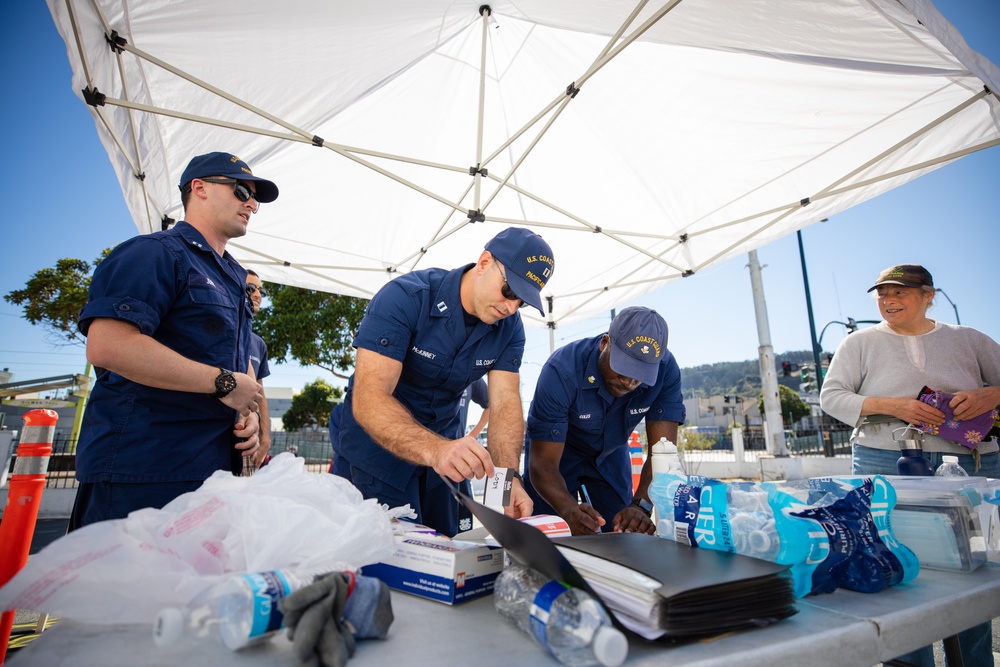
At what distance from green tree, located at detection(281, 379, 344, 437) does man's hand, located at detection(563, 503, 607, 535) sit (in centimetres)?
2087

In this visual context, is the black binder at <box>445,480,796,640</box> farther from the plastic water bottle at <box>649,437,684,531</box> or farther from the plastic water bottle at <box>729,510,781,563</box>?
the plastic water bottle at <box>649,437,684,531</box>

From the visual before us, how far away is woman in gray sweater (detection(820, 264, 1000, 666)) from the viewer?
2.16m

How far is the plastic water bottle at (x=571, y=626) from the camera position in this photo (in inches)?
22.6

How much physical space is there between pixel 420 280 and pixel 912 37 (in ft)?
8.67

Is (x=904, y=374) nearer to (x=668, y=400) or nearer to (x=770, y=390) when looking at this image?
(x=668, y=400)

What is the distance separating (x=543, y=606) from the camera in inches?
26.1

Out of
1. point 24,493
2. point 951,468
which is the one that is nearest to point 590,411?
point 951,468

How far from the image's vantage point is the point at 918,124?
120 inches

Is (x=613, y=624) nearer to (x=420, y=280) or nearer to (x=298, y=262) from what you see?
(x=420, y=280)

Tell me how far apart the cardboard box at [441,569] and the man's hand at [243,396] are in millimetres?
823

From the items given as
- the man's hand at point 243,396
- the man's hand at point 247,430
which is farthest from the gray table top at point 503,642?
the man's hand at point 247,430

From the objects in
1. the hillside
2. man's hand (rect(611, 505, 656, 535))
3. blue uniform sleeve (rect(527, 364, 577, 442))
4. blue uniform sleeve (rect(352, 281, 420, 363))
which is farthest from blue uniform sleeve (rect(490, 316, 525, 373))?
the hillside

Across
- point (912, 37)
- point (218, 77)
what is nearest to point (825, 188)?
point (912, 37)

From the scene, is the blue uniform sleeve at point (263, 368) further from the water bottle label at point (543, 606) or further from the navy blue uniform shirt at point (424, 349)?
the water bottle label at point (543, 606)
